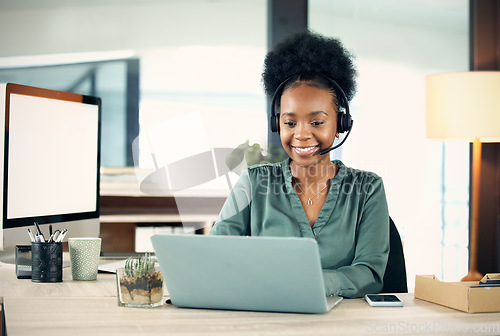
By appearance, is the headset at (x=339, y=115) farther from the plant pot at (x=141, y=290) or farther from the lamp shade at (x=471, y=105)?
the lamp shade at (x=471, y=105)

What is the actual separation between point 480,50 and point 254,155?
1.67 metres

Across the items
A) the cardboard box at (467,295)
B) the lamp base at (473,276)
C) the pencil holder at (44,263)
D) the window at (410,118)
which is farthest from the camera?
the window at (410,118)

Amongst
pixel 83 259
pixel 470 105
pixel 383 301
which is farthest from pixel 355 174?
pixel 470 105

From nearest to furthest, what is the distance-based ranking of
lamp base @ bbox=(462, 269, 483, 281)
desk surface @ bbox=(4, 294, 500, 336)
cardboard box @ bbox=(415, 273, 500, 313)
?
desk surface @ bbox=(4, 294, 500, 336) < cardboard box @ bbox=(415, 273, 500, 313) < lamp base @ bbox=(462, 269, 483, 281)

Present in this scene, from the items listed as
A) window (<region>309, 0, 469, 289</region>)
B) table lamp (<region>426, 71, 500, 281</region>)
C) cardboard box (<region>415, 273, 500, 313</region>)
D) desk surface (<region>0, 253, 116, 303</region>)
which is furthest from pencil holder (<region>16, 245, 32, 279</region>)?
table lamp (<region>426, 71, 500, 281</region>)

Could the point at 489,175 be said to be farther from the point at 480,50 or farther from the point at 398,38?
the point at 398,38

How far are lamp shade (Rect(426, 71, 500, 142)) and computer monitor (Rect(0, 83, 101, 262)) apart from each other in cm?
172

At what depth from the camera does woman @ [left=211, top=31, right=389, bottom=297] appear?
1.50 metres

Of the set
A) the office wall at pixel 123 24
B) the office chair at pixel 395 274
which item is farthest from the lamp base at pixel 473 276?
the office chair at pixel 395 274

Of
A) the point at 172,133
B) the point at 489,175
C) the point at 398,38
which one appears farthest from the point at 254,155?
the point at 489,175

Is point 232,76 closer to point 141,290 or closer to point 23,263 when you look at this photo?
point 23,263

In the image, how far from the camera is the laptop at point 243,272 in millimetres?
1022

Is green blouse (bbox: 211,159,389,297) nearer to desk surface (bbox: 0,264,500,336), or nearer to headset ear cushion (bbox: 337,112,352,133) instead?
headset ear cushion (bbox: 337,112,352,133)

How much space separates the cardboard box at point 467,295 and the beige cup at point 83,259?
82 cm
